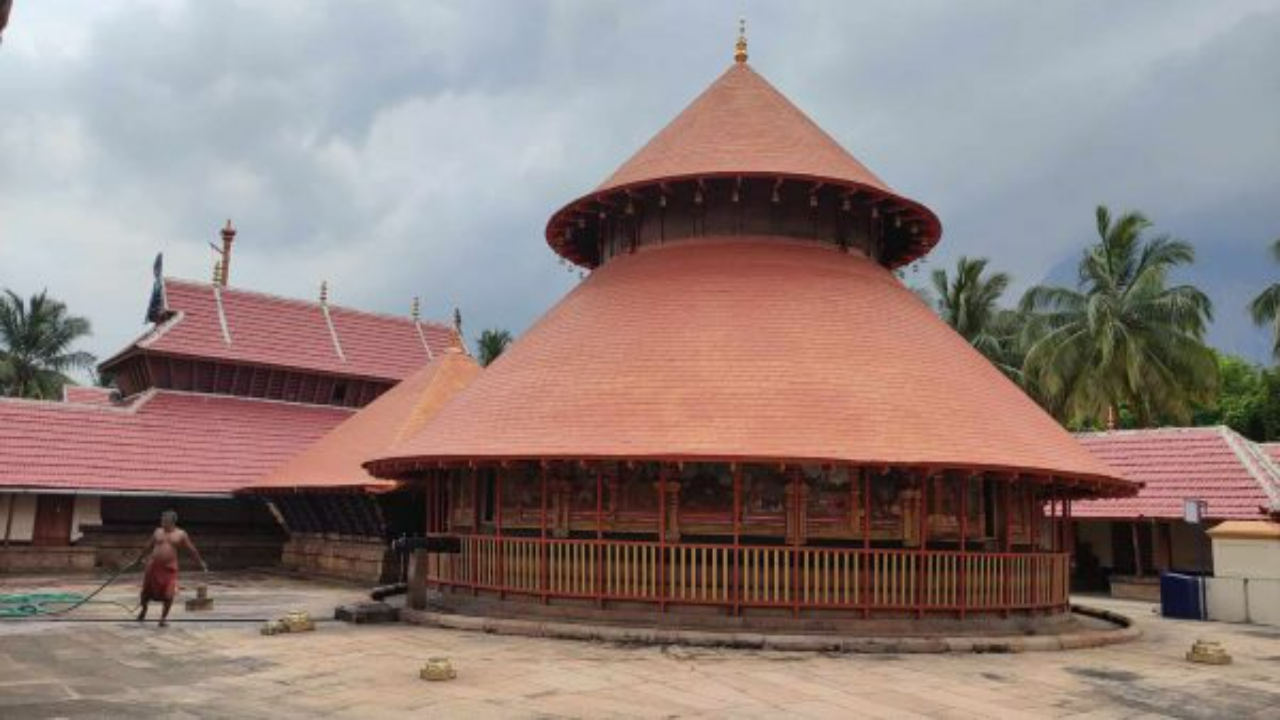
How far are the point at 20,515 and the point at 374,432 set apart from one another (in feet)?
29.9

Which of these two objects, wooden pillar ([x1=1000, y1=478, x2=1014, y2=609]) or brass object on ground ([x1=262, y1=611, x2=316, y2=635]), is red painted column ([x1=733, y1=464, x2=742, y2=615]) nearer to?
wooden pillar ([x1=1000, y1=478, x2=1014, y2=609])

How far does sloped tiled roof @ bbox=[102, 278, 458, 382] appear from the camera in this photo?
104 ft

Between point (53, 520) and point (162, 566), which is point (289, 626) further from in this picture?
point (53, 520)

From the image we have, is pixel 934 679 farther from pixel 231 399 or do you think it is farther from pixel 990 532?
pixel 231 399

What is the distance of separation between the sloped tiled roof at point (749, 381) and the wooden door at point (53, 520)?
44.7 ft

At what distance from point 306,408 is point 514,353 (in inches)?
662

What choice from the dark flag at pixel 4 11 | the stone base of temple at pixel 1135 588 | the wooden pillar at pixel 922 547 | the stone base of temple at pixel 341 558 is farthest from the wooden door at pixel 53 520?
the stone base of temple at pixel 1135 588

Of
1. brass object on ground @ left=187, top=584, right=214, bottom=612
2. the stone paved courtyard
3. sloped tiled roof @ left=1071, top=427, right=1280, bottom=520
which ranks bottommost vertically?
the stone paved courtyard

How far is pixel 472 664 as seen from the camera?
1140 centimetres

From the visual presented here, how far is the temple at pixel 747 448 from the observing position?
1402cm

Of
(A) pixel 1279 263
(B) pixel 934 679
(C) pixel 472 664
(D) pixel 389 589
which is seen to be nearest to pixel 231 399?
(D) pixel 389 589

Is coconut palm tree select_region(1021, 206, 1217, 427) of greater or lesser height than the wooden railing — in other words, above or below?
above

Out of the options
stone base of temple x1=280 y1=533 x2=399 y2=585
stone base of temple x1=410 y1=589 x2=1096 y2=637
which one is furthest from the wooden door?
stone base of temple x1=410 y1=589 x2=1096 y2=637

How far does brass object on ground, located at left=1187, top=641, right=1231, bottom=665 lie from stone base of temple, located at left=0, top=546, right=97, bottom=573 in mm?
24462
